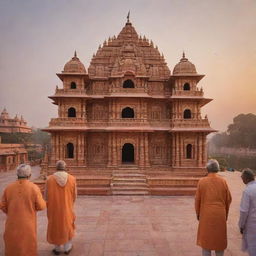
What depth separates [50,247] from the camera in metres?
6.93

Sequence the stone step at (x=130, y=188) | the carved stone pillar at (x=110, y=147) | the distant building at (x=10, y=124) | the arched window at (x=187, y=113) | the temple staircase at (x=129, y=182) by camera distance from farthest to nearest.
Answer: the distant building at (x=10, y=124)
the arched window at (x=187, y=113)
the carved stone pillar at (x=110, y=147)
the stone step at (x=130, y=188)
the temple staircase at (x=129, y=182)

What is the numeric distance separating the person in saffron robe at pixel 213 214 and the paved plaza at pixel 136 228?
1.53 metres

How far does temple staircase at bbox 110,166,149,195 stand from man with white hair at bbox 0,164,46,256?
985 cm

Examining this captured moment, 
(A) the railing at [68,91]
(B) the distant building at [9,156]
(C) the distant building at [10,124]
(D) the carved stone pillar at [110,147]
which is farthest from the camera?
(C) the distant building at [10,124]

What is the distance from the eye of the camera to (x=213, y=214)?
17.7ft

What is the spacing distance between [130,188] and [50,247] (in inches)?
343

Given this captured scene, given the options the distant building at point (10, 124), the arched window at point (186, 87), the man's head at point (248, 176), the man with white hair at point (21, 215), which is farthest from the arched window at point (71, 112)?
the distant building at point (10, 124)

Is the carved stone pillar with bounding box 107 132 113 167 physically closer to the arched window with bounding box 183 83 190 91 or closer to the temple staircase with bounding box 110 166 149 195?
the temple staircase with bounding box 110 166 149 195

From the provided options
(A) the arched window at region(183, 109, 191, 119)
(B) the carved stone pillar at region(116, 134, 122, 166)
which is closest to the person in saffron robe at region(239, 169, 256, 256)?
(B) the carved stone pillar at region(116, 134, 122, 166)

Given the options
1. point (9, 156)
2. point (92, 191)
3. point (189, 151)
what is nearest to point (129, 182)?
point (92, 191)

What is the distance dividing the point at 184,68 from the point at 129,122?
668 centimetres

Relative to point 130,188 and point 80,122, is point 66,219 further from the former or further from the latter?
point 80,122

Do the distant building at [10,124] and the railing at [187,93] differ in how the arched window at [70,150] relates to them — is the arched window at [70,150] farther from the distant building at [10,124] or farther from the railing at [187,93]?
the distant building at [10,124]

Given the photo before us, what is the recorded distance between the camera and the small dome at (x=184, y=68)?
67.5ft
